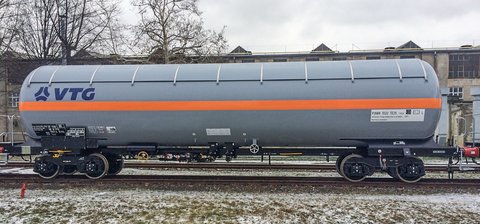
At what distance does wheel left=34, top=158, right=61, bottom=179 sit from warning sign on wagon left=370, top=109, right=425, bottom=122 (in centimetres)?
1059

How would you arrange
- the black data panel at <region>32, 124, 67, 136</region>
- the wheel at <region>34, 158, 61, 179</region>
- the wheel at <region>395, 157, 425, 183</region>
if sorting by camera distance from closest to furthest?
the wheel at <region>395, 157, 425, 183</region>, the black data panel at <region>32, 124, 67, 136</region>, the wheel at <region>34, 158, 61, 179</region>

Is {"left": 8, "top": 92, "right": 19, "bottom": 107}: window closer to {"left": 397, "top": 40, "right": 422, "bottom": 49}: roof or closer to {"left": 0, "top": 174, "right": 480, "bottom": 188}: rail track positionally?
{"left": 0, "top": 174, "right": 480, "bottom": 188}: rail track

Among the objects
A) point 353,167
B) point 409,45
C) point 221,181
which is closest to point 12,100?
point 221,181

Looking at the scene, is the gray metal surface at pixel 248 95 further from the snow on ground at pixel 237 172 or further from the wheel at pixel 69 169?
the snow on ground at pixel 237 172

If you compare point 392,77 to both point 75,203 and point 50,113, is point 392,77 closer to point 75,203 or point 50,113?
point 75,203

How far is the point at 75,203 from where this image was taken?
8586 mm

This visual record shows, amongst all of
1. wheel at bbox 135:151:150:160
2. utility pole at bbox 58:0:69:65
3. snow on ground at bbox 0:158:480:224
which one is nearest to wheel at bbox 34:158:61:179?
snow on ground at bbox 0:158:480:224

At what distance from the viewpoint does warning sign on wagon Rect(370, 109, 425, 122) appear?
9641 millimetres

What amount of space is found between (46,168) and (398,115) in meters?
11.6

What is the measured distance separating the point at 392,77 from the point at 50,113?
10769 mm

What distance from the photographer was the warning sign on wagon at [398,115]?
9641mm


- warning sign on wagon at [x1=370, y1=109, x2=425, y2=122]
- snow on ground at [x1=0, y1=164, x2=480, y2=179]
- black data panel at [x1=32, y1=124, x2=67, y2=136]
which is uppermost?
warning sign on wagon at [x1=370, y1=109, x2=425, y2=122]

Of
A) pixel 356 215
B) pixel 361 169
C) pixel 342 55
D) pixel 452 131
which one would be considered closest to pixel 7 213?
pixel 356 215

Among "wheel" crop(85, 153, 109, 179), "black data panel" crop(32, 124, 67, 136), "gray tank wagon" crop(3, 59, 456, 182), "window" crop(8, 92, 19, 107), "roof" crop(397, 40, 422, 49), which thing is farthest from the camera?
"roof" crop(397, 40, 422, 49)
